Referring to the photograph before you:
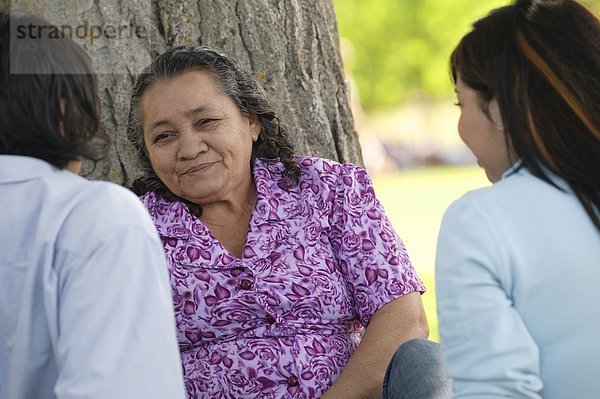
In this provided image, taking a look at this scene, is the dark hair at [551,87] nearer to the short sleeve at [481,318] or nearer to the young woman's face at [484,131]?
the young woman's face at [484,131]

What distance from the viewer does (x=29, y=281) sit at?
1.93m

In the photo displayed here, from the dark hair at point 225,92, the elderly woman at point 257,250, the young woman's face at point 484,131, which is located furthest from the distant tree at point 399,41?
the young woman's face at point 484,131

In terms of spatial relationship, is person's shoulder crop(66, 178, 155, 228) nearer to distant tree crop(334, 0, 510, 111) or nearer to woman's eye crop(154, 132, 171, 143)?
woman's eye crop(154, 132, 171, 143)

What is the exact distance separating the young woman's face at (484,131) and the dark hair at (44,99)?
85 centimetres

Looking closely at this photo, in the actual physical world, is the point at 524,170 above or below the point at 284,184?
above

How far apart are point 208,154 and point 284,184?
0.89 ft

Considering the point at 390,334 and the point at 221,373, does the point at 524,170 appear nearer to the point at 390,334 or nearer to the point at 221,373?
the point at 390,334

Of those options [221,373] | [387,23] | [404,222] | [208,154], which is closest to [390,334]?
[221,373]

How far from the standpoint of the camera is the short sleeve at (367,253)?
3.00m

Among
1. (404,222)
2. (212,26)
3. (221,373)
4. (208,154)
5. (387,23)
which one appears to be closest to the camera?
(221,373)

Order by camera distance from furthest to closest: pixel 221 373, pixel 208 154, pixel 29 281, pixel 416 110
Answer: pixel 416 110 < pixel 208 154 < pixel 221 373 < pixel 29 281

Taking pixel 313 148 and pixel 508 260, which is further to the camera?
pixel 313 148

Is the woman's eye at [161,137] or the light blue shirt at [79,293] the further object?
the woman's eye at [161,137]

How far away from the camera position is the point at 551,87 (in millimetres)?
2070
